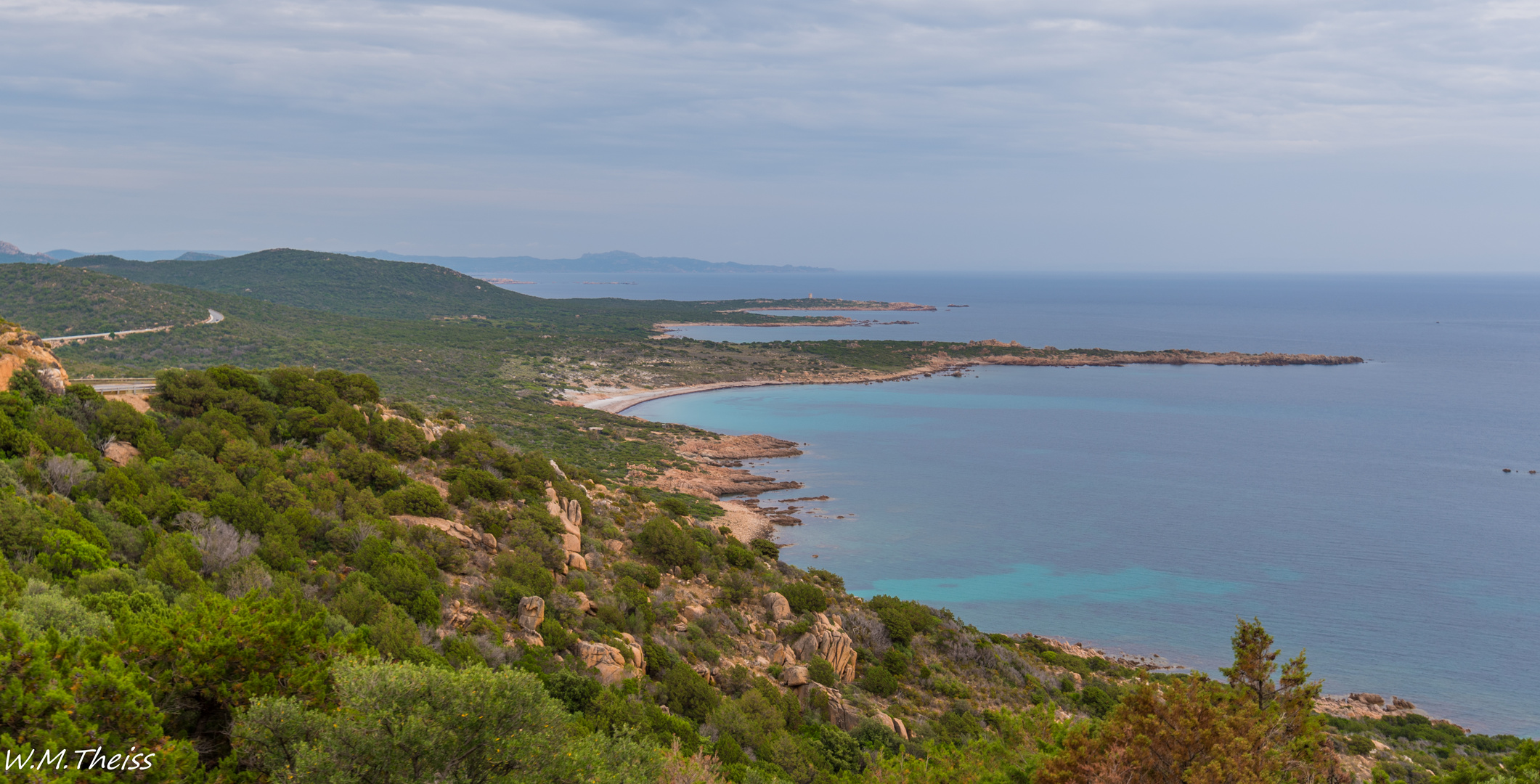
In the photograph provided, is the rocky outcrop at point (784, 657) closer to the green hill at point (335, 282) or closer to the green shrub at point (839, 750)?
the green shrub at point (839, 750)

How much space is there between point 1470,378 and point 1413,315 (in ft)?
424

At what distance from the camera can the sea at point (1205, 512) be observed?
28594 millimetres

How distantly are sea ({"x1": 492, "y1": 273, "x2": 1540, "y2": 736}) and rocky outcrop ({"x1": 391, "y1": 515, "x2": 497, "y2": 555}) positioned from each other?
57.0ft

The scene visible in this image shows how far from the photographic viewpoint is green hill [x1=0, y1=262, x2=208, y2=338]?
6912 centimetres

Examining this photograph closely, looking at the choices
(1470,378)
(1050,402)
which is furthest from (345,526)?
(1470,378)

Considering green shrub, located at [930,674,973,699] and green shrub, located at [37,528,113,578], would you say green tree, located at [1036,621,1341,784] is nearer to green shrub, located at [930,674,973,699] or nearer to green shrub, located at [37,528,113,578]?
green shrub, located at [930,674,973,699]

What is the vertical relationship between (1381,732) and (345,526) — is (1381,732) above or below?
below

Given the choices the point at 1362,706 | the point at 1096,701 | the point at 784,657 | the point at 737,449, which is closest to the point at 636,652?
the point at 784,657

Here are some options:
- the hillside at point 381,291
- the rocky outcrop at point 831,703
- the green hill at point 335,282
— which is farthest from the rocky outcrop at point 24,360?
the green hill at point 335,282

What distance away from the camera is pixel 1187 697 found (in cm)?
1131

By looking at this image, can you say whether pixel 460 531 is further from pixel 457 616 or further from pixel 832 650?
pixel 832 650

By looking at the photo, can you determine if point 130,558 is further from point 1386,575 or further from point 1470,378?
point 1470,378

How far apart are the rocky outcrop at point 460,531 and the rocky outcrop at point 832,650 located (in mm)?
7660

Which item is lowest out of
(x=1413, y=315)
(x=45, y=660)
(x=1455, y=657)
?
(x=1455, y=657)
